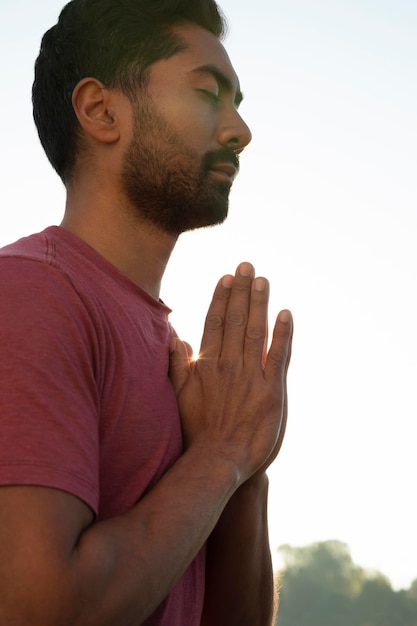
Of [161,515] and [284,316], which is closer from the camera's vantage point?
[161,515]

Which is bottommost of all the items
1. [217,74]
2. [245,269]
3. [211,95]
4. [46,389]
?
[46,389]

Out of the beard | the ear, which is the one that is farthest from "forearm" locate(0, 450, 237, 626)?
the ear

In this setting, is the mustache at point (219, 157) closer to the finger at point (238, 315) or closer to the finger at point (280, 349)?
the finger at point (238, 315)

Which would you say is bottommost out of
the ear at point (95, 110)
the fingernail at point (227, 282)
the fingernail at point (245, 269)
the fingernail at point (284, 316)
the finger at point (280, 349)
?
the finger at point (280, 349)

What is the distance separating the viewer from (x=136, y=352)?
277cm

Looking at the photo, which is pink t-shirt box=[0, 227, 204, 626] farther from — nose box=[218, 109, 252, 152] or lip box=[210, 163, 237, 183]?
nose box=[218, 109, 252, 152]

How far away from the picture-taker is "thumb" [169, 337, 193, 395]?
2.95 meters

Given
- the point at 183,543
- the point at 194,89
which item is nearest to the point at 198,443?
the point at 183,543

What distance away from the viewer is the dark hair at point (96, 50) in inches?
135

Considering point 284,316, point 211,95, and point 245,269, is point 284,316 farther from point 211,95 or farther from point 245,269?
point 211,95

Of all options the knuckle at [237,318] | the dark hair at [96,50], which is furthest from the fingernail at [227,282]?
the dark hair at [96,50]

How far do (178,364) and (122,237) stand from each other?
553 mm

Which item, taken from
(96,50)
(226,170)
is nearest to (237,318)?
(226,170)

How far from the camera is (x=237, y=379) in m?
2.89
